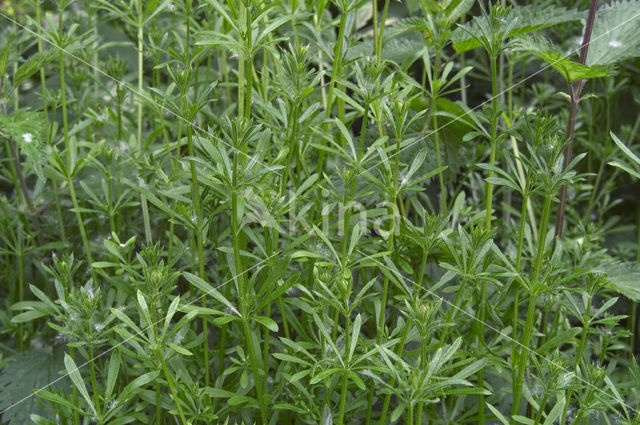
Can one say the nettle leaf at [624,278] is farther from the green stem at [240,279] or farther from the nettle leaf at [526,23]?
the green stem at [240,279]

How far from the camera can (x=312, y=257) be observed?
1023 mm

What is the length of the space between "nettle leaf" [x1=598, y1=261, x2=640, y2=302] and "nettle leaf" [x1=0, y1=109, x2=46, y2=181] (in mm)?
858

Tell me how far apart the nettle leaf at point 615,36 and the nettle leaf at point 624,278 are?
0.33 metres

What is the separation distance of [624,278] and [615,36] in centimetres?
41

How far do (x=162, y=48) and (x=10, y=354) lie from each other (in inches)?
24.5

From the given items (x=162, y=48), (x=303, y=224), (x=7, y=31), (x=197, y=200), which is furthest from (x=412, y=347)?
(x=7, y=31)

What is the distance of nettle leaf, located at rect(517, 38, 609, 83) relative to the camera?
3.45 feet

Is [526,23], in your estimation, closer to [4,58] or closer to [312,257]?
[312,257]

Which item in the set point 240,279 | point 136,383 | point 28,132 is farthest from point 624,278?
point 28,132

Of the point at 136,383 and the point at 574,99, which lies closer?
the point at 136,383

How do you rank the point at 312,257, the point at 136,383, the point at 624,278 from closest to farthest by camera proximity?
the point at 136,383, the point at 312,257, the point at 624,278

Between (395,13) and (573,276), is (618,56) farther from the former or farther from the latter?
(395,13)

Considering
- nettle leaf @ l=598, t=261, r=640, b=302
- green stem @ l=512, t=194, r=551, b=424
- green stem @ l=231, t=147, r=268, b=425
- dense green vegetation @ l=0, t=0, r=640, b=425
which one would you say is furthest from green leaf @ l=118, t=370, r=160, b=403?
nettle leaf @ l=598, t=261, r=640, b=302

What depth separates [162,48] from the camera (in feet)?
4.28
